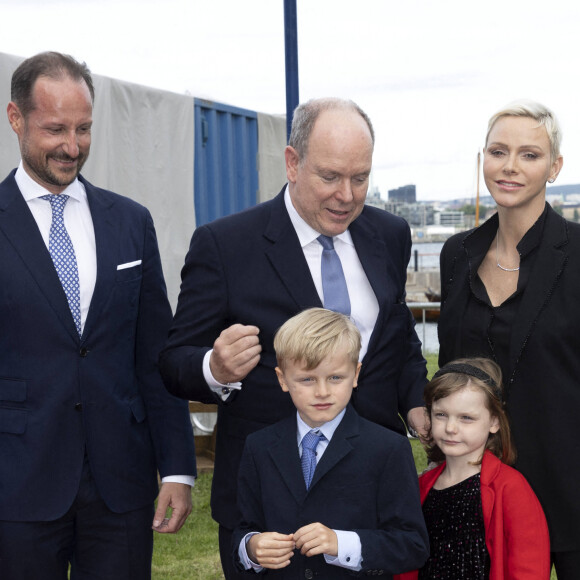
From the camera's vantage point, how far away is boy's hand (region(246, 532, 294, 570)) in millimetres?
2299

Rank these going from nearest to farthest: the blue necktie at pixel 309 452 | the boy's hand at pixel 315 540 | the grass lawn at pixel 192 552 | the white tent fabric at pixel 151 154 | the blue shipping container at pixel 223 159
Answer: the boy's hand at pixel 315 540 < the blue necktie at pixel 309 452 < the grass lawn at pixel 192 552 < the white tent fabric at pixel 151 154 < the blue shipping container at pixel 223 159

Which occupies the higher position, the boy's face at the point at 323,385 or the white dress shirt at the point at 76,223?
the white dress shirt at the point at 76,223

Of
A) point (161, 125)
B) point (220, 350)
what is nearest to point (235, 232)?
point (220, 350)

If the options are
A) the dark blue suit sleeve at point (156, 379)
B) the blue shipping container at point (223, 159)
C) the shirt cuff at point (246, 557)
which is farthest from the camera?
the blue shipping container at point (223, 159)

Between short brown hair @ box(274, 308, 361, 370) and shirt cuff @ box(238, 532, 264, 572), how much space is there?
53 centimetres

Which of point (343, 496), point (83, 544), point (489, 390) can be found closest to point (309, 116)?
point (489, 390)

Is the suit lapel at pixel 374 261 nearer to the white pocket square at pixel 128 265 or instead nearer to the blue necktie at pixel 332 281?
the blue necktie at pixel 332 281

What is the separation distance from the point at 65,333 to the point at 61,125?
69 centimetres

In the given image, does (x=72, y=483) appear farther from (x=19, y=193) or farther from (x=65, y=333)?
(x=19, y=193)

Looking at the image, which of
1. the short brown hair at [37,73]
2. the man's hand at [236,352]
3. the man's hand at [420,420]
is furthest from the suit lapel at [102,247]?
the man's hand at [420,420]

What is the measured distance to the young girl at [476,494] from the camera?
2.69 m

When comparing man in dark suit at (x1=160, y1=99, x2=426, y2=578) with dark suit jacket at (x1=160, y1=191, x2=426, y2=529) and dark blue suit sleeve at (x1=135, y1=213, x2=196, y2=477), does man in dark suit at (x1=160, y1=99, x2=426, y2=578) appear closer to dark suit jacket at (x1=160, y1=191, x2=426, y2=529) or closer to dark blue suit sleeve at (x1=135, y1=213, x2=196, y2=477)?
dark suit jacket at (x1=160, y1=191, x2=426, y2=529)

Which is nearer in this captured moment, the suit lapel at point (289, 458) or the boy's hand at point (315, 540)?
the boy's hand at point (315, 540)

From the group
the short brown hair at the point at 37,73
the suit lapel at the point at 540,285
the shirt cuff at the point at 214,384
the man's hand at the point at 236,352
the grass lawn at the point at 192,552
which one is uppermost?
the short brown hair at the point at 37,73
